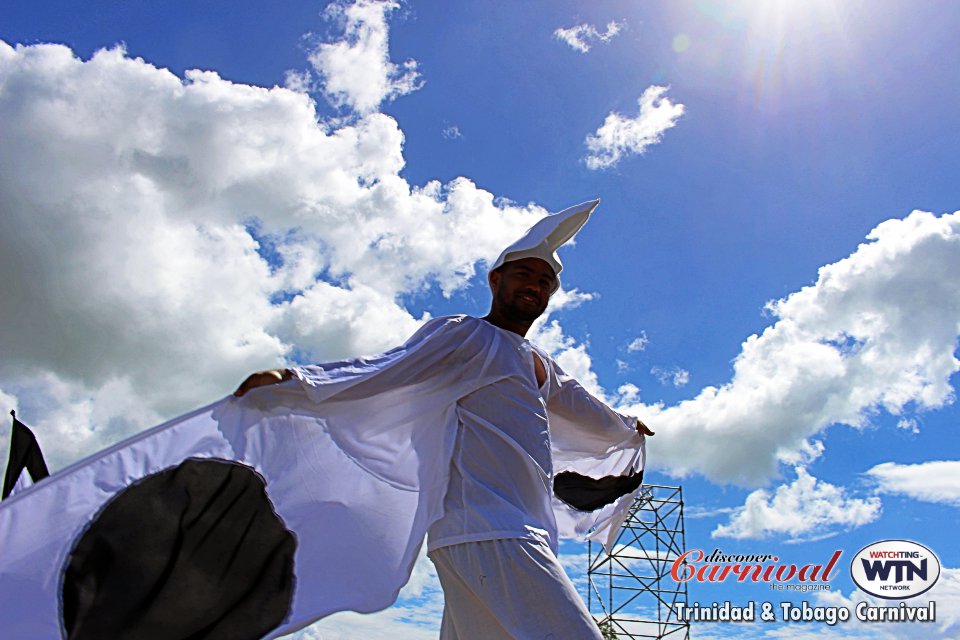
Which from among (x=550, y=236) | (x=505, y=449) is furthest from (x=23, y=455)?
(x=550, y=236)

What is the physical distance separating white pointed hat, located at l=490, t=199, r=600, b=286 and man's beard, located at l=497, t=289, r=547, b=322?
175 mm

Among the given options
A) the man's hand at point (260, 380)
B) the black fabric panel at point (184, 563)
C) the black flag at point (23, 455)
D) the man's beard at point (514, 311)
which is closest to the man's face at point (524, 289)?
the man's beard at point (514, 311)

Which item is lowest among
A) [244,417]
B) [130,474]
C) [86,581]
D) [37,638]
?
[37,638]

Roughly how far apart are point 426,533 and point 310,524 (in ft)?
1.64

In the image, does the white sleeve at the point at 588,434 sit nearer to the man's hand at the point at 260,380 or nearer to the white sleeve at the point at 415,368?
the white sleeve at the point at 415,368

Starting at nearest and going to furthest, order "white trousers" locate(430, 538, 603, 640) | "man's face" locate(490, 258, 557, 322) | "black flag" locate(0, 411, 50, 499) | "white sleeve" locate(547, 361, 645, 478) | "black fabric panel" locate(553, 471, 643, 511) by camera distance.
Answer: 1. "white trousers" locate(430, 538, 603, 640)
2. "black flag" locate(0, 411, 50, 499)
3. "man's face" locate(490, 258, 557, 322)
4. "white sleeve" locate(547, 361, 645, 478)
5. "black fabric panel" locate(553, 471, 643, 511)

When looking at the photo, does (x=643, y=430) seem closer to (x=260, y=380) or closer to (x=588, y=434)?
(x=588, y=434)

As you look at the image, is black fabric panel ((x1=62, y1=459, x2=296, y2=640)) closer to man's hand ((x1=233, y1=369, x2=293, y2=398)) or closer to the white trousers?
man's hand ((x1=233, y1=369, x2=293, y2=398))

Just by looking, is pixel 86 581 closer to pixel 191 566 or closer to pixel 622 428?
pixel 191 566

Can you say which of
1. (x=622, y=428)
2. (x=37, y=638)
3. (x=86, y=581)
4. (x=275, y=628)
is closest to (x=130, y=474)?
(x=86, y=581)

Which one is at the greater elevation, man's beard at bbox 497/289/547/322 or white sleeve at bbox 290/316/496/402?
man's beard at bbox 497/289/547/322

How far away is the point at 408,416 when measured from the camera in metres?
3.37

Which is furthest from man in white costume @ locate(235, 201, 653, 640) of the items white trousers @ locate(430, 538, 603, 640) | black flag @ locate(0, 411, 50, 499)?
black flag @ locate(0, 411, 50, 499)

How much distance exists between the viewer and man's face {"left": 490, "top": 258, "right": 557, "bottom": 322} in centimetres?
365
